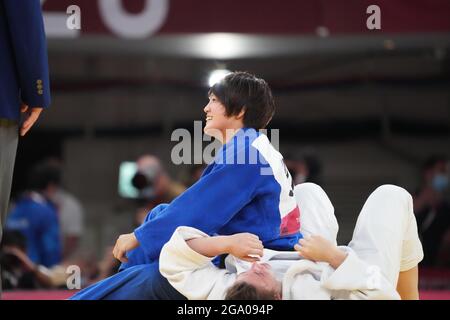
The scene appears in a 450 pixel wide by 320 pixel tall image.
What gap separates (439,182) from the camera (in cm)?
741

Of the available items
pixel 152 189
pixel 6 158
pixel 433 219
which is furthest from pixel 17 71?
pixel 433 219

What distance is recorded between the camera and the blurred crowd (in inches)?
248

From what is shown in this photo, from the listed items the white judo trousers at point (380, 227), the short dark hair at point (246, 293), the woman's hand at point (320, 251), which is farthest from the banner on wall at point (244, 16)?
the short dark hair at point (246, 293)

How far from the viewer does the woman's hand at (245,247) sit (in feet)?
9.75

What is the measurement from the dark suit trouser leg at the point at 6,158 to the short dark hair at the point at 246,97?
64 cm

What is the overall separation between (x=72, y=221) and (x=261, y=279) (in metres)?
4.90

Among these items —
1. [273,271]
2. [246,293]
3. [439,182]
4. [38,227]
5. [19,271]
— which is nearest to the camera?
[246,293]

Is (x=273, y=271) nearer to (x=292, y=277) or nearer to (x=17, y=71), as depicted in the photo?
(x=292, y=277)

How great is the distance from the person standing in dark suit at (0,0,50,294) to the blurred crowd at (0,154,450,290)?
113 inches

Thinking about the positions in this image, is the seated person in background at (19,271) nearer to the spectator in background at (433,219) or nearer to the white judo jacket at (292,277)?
the spectator in background at (433,219)

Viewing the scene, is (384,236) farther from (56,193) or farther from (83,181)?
(83,181)

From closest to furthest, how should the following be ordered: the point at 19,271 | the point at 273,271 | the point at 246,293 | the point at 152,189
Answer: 1. the point at 246,293
2. the point at 273,271
3. the point at 19,271
4. the point at 152,189

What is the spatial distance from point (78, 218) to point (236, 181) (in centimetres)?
483

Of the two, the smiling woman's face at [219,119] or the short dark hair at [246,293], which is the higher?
the smiling woman's face at [219,119]
